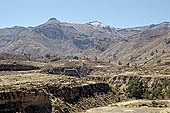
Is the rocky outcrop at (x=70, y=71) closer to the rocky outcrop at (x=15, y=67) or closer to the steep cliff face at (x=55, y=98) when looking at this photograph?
the rocky outcrop at (x=15, y=67)

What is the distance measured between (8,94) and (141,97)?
38607mm

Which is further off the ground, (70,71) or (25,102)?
(25,102)

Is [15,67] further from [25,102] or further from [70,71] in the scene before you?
[25,102]

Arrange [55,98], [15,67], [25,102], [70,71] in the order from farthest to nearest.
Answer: [70,71] < [15,67] < [55,98] < [25,102]

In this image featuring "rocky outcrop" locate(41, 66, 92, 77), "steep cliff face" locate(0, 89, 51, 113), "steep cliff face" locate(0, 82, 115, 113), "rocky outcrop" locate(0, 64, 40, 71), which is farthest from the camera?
"rocky outcrop" locate(41, 66, 92, 77)

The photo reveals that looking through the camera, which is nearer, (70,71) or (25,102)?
(25,102)

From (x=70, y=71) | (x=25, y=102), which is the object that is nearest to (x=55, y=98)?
(x=25, y=102)

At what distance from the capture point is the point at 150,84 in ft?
336

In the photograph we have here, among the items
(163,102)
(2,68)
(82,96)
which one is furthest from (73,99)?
(2,68)

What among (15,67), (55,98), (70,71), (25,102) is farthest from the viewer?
(70,71)

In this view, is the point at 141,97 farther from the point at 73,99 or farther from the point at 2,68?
the point at 2,68

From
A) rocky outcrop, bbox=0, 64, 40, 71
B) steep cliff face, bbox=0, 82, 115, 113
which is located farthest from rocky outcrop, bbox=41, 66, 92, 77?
steep cliff face, bbox=0, 82, 115, 113

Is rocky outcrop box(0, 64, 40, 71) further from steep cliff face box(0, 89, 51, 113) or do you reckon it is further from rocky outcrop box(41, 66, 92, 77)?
steep cliff face box(0, 89, 51, 113)

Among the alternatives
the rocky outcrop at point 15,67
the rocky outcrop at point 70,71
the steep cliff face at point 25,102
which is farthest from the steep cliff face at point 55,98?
the rocky outcrop at point 15,67
